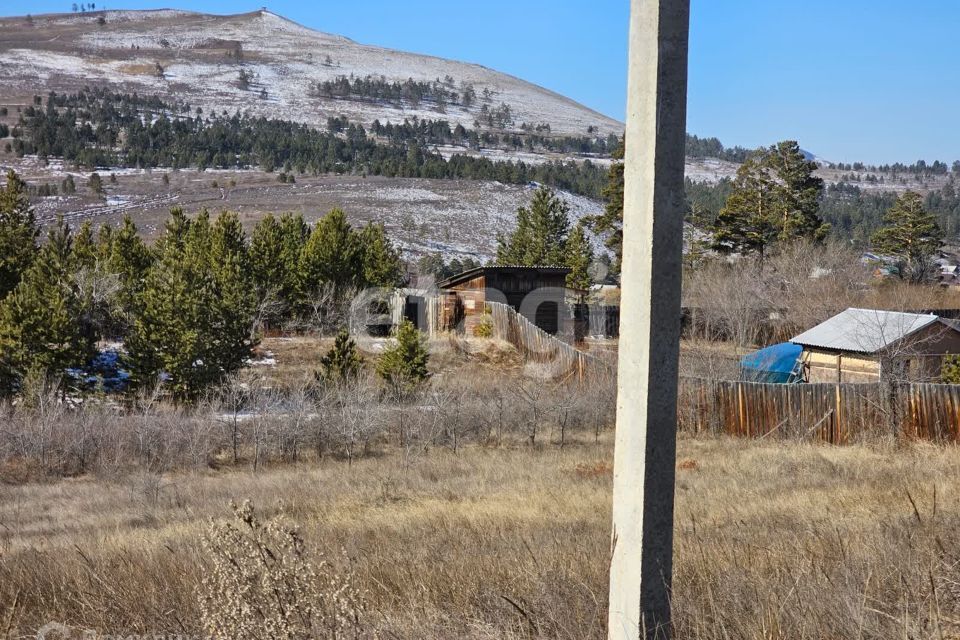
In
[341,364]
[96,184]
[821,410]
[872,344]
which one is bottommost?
[341,364]

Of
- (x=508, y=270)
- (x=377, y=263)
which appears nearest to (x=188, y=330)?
(x=508, y=270)

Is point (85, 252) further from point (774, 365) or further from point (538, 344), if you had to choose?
point (774, 365)

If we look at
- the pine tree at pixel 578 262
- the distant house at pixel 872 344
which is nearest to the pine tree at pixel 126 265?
the pine tree at pixel 578 262

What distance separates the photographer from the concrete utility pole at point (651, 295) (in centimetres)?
264

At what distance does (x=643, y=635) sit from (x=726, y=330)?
45686 mm

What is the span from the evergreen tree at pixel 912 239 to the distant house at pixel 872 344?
30.4m

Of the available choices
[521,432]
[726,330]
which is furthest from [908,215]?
[521,432]

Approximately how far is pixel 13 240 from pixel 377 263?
739 inches

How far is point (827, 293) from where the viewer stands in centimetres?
4559

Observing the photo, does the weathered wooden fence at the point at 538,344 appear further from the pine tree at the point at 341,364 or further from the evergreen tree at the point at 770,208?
the evergreen tree at the point at 770,208

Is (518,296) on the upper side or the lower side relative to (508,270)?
lower

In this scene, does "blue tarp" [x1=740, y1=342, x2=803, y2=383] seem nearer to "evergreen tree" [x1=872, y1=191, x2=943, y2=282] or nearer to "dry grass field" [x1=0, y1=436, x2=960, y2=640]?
"dry grass field" [x1=0, y1=436, x2=960, y2=640]

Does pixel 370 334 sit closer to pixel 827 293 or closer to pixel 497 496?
pixel 827 293

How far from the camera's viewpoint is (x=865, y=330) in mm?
27516
